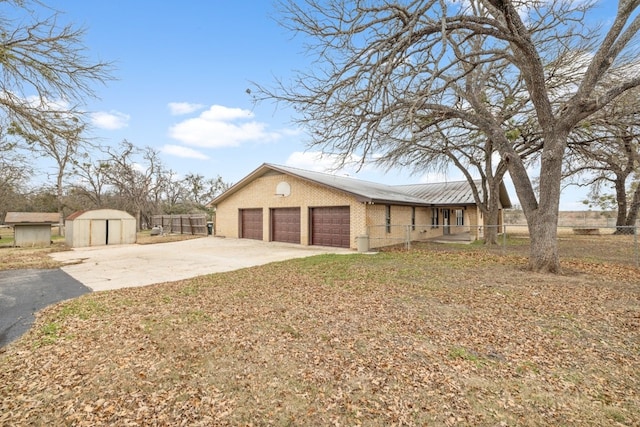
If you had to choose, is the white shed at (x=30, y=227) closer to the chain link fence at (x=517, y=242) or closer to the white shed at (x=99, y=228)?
the white shed at (x=99, y=228)

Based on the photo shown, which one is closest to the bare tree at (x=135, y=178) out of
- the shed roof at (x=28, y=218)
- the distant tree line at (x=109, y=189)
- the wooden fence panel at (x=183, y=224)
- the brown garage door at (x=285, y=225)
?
the distant tree line at (x=109, y=189)

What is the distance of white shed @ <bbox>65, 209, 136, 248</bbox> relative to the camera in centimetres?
1568

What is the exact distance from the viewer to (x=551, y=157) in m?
8.09

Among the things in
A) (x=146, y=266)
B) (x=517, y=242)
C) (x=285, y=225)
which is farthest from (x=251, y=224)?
(x=517, y=242)

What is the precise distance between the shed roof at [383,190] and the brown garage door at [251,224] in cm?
186

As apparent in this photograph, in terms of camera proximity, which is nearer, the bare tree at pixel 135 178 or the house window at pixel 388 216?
the house window at pixel 388 216

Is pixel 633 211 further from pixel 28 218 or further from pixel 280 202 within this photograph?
pixel 28 218

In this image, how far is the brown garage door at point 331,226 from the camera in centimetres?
1509

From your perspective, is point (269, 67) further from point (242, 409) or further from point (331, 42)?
point (242, 409)

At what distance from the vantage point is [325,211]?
629 inches

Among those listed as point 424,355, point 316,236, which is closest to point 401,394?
point 424,355

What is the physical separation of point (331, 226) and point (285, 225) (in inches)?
134

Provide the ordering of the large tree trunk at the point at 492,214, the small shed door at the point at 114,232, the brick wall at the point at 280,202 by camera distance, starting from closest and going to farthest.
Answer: the brick wall at the point at 280,202 → the large tree trunk at the point at 492,214 → the small shed door at the point at 114,232

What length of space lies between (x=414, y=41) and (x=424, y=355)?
6.77 meters
